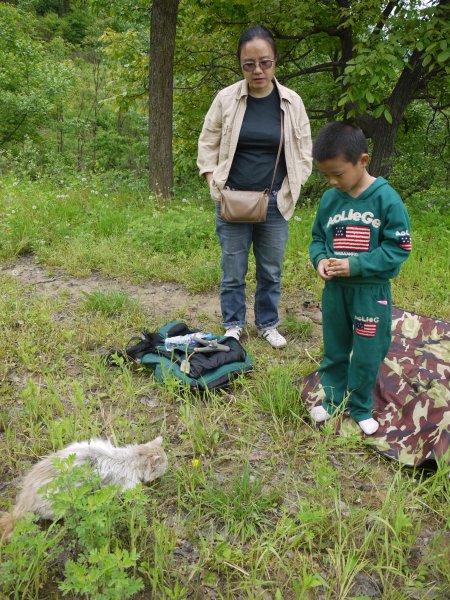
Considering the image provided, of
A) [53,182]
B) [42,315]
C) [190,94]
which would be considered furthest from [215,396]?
[190,94]

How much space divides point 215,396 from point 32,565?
1450 mm

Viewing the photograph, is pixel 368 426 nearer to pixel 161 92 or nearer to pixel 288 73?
pixel 161 92

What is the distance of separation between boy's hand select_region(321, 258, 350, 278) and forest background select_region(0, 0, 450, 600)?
79cm

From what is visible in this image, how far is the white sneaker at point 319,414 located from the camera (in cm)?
277

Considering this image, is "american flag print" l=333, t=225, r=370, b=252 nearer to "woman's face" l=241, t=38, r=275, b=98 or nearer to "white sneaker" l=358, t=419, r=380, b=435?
"white sneaker" l=358, t=419, r=380, b=435

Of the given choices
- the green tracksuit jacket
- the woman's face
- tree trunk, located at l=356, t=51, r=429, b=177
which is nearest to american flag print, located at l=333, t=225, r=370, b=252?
the green tracksuit jacket

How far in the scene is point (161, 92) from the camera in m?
7.36

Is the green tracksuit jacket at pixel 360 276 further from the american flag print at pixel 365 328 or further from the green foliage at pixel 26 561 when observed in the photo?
the green foliage at pixel 26 561

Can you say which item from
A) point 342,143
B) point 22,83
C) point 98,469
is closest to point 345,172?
point 342,143

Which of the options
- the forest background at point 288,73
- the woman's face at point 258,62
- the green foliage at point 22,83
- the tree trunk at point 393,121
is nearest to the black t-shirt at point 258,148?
the woman's face at point 258,62

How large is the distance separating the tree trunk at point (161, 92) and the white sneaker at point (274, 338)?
4463 millimetres

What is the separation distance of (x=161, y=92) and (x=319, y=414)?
6208 mm

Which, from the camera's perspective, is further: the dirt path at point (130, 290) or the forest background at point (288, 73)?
the forest background at point (288, 73)

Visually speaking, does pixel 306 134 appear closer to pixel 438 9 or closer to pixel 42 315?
pixel 42 315
